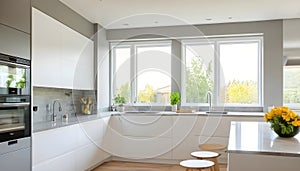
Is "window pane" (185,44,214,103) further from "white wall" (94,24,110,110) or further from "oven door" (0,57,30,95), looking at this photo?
"oven door" (0,57,30,95)

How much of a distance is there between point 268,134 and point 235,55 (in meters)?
2.80

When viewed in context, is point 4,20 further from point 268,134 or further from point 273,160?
point 268,134

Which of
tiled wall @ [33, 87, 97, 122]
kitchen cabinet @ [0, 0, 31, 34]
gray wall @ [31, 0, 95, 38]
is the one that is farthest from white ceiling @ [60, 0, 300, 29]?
kitchen cabinet @ [0, 0, 31, 34]

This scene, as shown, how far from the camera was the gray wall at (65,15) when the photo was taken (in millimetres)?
3590

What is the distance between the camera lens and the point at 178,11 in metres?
4.26

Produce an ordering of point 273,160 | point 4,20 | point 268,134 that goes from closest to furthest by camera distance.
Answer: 1. point 273,160
2. point 4,20
3. point 268,134

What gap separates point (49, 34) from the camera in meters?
3.39

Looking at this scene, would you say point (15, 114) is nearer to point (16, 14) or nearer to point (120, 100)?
point (16, 14)

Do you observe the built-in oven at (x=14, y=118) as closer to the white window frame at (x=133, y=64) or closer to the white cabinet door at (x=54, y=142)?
the white cabinet door at (x=54, y=142)

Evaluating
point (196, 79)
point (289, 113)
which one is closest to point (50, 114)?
point (196, 79)

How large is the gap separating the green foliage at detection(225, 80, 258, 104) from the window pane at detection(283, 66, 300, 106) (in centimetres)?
49

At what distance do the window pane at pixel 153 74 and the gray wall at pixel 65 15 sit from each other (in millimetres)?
1156

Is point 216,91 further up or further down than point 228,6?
further down

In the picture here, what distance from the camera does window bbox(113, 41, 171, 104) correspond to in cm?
547
